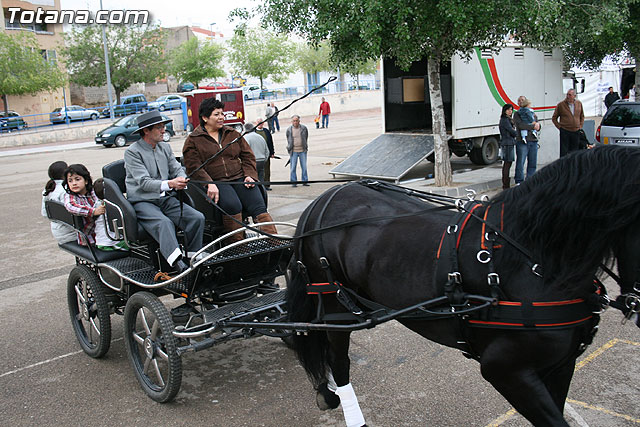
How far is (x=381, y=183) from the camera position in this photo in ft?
12.9

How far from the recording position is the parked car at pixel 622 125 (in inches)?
523

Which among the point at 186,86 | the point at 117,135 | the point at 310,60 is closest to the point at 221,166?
the point at 117,135

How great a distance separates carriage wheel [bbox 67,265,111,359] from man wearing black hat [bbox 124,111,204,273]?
79 cm

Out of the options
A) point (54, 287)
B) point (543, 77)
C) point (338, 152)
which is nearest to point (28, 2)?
point (338, 152)

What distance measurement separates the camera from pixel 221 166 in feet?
18.3

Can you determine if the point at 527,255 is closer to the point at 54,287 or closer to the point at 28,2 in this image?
the point at 54,287

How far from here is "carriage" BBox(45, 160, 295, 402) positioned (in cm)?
438

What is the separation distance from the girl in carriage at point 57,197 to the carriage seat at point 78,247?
98 millimetres

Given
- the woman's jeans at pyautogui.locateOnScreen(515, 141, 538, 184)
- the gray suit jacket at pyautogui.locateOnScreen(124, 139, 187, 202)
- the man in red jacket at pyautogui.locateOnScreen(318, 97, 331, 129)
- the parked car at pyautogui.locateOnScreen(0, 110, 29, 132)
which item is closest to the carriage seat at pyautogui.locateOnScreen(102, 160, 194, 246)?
the gray suit jacket at pyautogui.locateOnScreen(124, 139, 187, 202)

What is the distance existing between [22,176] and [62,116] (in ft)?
75.3

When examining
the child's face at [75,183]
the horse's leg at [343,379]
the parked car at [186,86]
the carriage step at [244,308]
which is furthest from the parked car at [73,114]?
the horse's leg at [343,379]

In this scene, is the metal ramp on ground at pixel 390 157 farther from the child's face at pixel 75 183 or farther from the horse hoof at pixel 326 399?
the horse hoof at pixel 326 399

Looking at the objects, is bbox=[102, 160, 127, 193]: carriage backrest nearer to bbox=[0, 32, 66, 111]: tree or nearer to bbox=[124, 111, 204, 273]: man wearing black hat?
bbox=[124, 111, 204, 273]: man wearing black hat

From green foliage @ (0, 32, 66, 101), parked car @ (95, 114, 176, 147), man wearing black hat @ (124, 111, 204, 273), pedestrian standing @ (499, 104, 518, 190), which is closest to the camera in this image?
man wearing black hat @ (124, 111, 204, 273)
